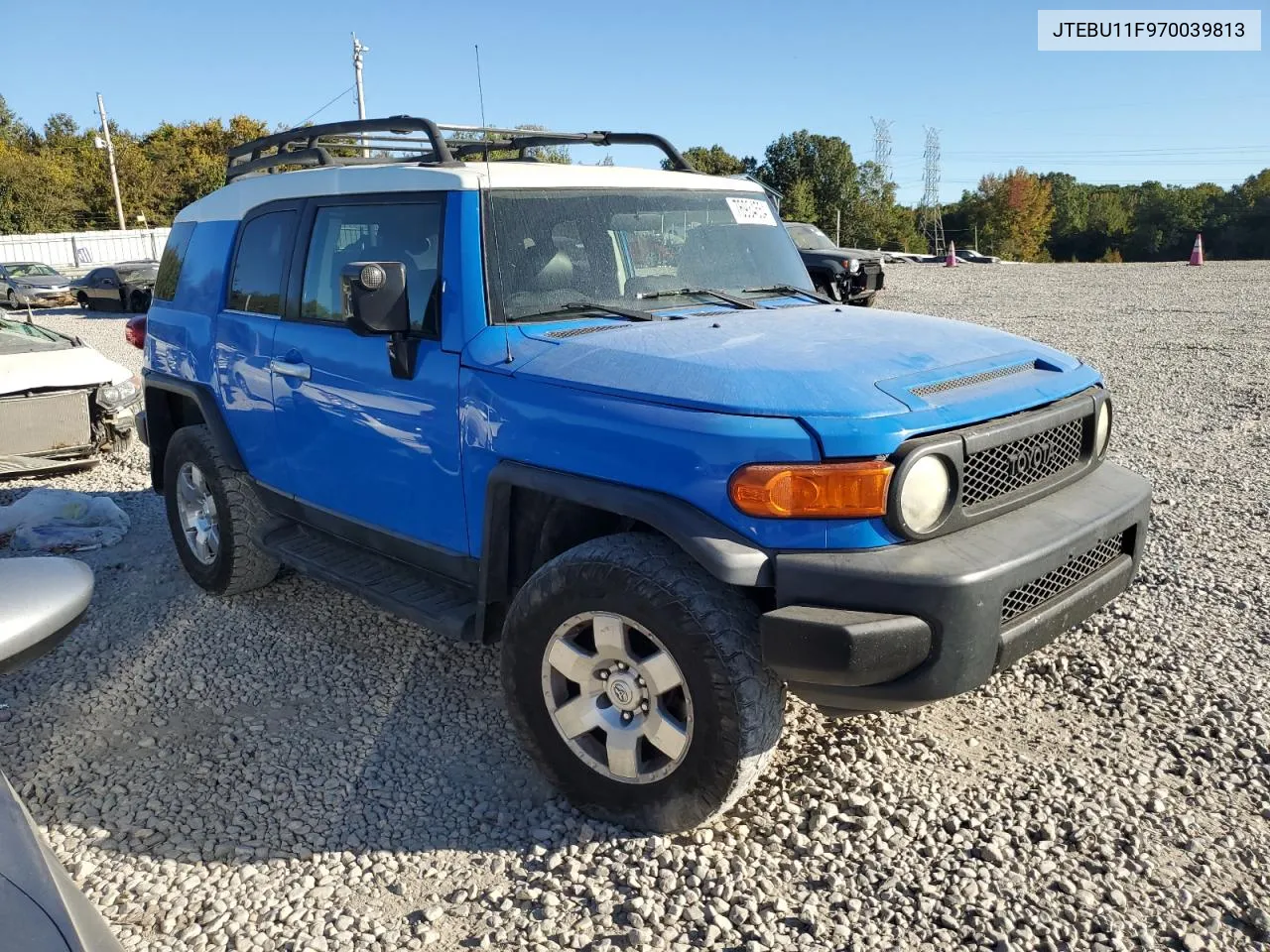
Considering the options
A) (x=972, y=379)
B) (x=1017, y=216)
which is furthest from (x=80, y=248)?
(x=1017, y=216)

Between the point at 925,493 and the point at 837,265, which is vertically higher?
the point at 837,265

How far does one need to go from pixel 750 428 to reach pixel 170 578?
12.9 ft

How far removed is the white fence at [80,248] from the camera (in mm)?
39312

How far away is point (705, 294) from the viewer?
12.2ft

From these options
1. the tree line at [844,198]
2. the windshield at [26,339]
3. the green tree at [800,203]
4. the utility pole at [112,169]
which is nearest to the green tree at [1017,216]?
the tree line at [844,198]

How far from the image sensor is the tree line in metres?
52.8

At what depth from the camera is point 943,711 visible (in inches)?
142

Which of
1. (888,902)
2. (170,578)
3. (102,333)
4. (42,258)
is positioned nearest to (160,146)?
(42,258)

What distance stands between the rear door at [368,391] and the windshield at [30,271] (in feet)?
85.1

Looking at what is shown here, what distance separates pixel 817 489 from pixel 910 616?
0.40m

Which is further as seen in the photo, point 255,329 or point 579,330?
point 255,329

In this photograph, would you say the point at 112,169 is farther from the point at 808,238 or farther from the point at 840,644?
the point at 840,644

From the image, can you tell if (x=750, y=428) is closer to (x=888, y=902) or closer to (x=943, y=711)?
(x=888, y=902)

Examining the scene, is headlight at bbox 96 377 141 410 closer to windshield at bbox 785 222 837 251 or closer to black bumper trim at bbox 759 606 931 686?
black bumper trim at bbox 759 606 931 686
